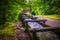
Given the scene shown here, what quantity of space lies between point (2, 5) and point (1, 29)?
50.5 inches

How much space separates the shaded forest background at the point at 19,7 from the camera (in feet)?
17.6

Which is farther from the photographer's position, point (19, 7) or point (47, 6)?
point (47, 6)

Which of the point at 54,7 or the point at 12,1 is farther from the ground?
the point at 12,1

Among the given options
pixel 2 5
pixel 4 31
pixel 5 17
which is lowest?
pixel 4 31

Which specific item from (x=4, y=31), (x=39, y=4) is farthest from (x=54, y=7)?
(x=4, y=31)

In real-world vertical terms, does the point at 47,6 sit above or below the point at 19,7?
below

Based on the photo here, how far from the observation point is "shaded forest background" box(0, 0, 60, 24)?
537 cm

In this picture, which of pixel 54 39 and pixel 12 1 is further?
pixel 12 1

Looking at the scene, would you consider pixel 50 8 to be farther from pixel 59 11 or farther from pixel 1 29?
pixel 1 29

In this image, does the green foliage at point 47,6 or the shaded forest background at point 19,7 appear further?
the green foliage at point 47,6

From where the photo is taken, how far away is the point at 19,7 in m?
6.90

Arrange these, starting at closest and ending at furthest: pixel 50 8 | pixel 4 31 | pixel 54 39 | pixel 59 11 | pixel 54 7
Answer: pixel 54 39
pixel 4 31
pixel 59 11
pixel 54 7
pixel 50 8

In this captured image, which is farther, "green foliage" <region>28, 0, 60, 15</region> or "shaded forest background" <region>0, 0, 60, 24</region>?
"green foliage" <region>28, 0, 60, 15</region>

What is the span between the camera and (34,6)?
1277 centimetres
